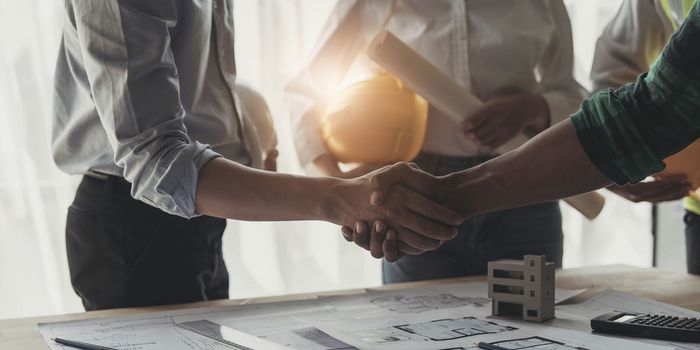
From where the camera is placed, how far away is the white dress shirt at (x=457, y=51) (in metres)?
1.48

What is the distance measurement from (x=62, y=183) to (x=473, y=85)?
1.15m

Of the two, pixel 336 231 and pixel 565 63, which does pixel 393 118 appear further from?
pixel 336 231

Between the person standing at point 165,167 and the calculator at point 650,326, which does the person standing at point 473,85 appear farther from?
the calculator at point 650,326

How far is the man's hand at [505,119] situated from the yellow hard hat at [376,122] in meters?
0.10

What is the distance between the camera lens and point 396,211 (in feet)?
3.64

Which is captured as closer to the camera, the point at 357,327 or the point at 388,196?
the point at 357,327

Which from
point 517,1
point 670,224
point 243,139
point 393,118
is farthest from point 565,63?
point 670,224

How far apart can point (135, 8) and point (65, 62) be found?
9.3 inches

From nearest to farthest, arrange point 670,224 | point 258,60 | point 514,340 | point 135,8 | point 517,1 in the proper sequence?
point 514,340 < point 135,8 < point 517,1 < point 258,60 < point 670,224

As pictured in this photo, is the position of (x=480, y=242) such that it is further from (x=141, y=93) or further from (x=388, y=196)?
(x=141, y=93)

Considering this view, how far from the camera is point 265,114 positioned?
140 cm

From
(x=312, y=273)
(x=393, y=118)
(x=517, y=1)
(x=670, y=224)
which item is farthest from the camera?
(x=670, y=224)

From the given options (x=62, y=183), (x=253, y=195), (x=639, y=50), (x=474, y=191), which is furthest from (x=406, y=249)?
(x=62, y=183)

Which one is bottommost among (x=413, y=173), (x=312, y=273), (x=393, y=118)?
(x=312, y=273)
